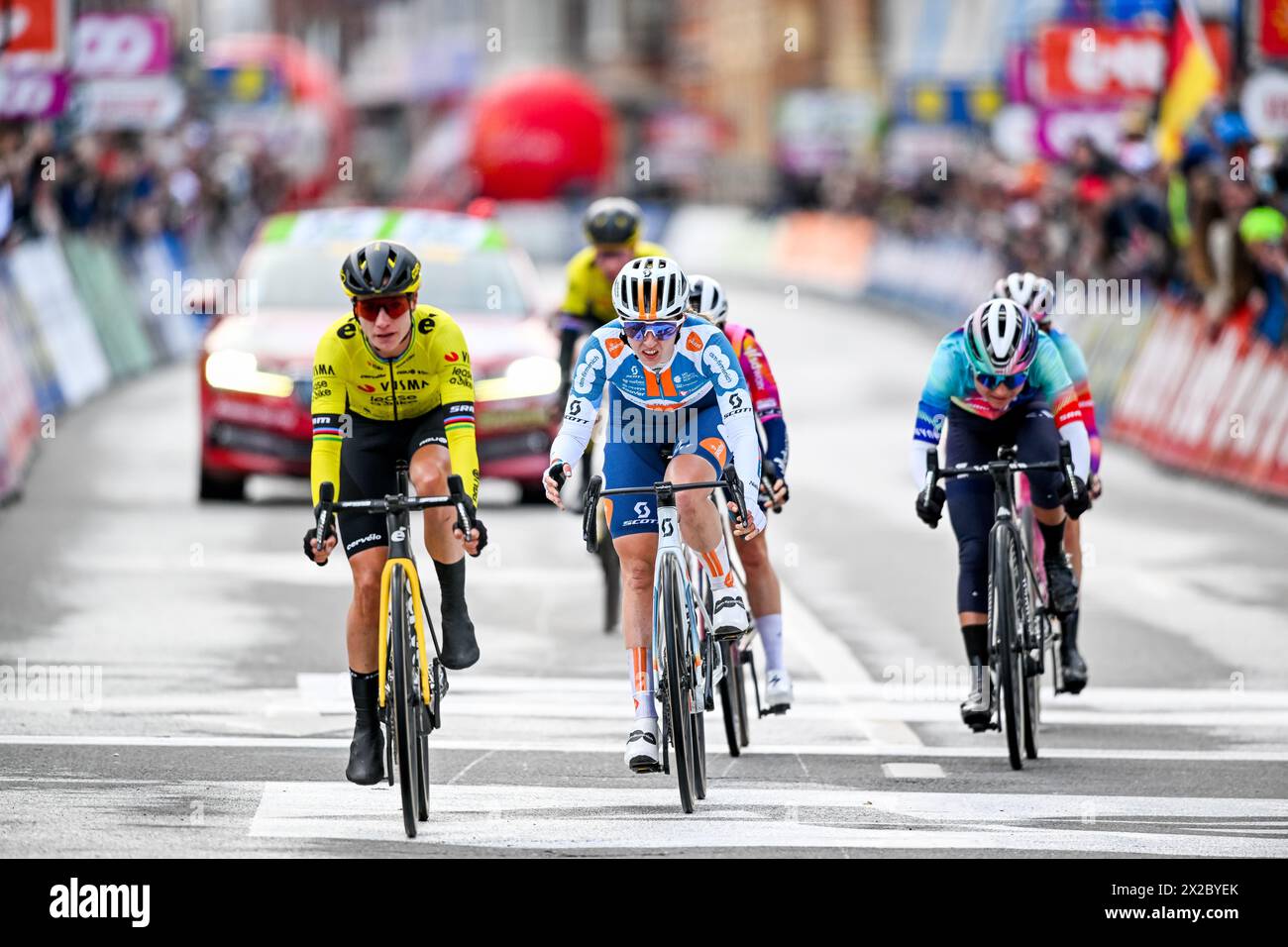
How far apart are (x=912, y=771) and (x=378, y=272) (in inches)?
105

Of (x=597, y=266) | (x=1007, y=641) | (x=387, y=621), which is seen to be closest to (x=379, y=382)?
(x=387, y=621)

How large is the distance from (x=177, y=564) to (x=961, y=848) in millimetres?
8213

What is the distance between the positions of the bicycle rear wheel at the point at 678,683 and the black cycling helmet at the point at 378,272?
1288 mm

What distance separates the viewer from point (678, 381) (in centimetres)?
991

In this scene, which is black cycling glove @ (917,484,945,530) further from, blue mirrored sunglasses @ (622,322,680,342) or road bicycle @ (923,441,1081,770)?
blue mirrored sunglasses @ (622,322,680,342)

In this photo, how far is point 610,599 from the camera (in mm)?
14039

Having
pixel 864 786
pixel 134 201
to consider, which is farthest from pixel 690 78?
pixel 864 786

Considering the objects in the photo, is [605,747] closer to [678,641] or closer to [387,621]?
[678,641]

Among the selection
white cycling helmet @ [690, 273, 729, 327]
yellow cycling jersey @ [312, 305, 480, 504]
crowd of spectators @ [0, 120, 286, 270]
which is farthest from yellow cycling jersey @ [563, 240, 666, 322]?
crowd of spectators @ [0, 120, 286, 270]

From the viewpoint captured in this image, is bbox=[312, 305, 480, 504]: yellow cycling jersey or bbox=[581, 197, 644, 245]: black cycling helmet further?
bbox=[581, 197, 644, 245]: black cycling helmet

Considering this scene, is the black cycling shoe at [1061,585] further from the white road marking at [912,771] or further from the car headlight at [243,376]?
the car headlight at [243,376]

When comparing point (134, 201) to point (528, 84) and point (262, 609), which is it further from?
point (528, 84)

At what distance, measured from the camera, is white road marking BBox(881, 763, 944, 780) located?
33.5ft

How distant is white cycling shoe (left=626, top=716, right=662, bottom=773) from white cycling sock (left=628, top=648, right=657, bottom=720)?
0.03 meters
